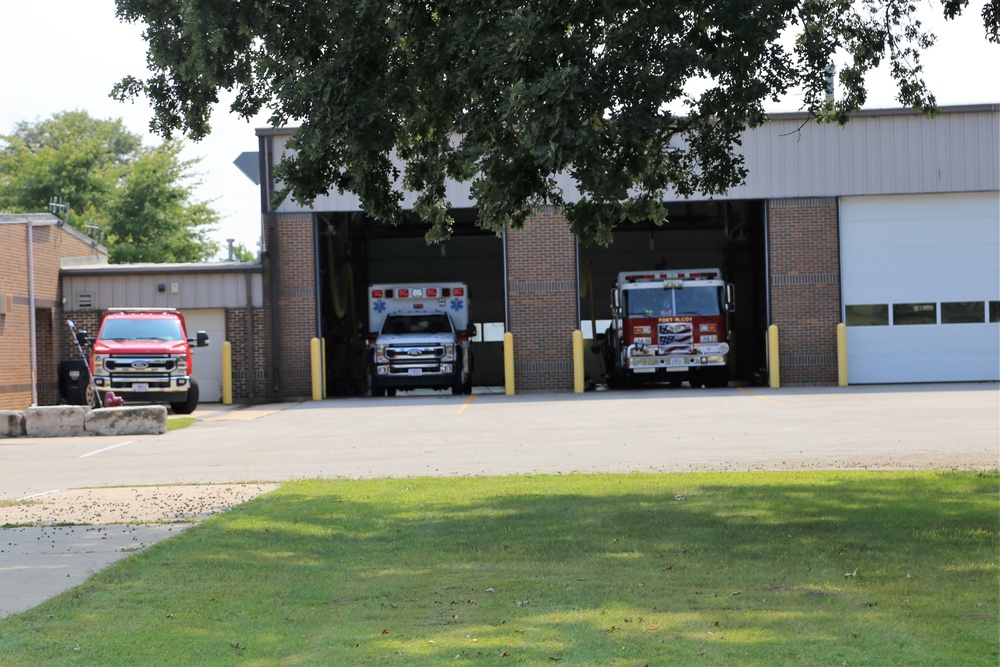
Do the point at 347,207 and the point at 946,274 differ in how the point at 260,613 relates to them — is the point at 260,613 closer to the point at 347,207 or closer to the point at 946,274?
the point at 347,207

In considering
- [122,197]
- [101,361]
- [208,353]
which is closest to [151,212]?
[122,197]

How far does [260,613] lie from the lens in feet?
23.2

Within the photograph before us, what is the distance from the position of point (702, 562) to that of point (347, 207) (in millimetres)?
27391

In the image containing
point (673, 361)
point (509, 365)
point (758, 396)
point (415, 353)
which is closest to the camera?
point (758, 396)

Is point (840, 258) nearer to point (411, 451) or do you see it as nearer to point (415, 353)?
point (415, 353)

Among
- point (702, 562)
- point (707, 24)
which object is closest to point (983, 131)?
point (707, 24)

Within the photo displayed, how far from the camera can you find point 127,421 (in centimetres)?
2262

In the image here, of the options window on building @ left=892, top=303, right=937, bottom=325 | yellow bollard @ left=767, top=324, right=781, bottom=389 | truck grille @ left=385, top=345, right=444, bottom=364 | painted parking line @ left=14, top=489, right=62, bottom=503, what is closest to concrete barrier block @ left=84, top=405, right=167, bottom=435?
painted parking line @ left=14, top=489, right=62, bottom=503

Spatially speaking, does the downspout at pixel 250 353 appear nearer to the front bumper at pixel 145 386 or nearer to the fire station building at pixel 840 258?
the fire station building at pixel 840 258

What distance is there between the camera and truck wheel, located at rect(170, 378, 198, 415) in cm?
2941

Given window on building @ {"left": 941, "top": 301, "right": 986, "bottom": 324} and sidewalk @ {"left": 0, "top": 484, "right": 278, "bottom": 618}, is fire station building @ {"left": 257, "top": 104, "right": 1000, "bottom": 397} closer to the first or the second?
window on building @ {"left": 941, "top": 301, "right": 986, "bottom": 324}

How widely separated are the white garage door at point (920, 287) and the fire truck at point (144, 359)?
1783 centimetres

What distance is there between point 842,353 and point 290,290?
1535 centimetres

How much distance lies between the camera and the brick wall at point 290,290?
35.0 metres
